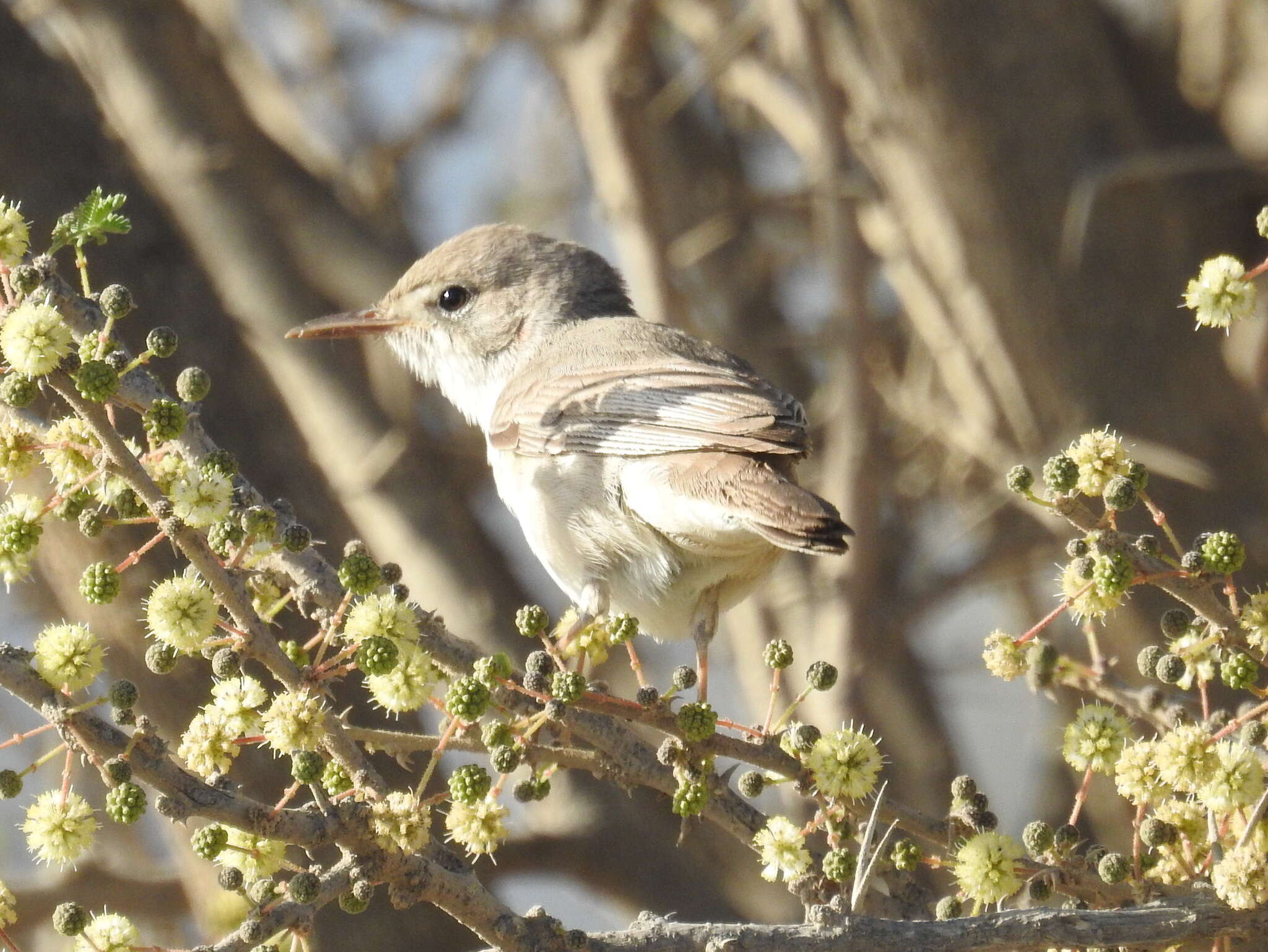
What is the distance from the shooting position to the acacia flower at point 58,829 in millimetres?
1830

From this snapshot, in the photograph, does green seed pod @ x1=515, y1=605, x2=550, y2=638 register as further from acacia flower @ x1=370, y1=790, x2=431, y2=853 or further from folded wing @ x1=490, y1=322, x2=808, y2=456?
folded wing @ x1=490, y1=322, x2=808, y2=456

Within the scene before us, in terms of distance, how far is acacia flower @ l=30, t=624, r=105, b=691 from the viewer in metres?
1.86

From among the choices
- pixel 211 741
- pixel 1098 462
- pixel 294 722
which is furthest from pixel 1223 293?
pixel 211 741

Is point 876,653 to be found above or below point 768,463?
above

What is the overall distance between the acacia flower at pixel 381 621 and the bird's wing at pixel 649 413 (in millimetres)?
1392

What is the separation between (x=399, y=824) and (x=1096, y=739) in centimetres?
101

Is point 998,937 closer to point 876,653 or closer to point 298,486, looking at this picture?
point 298,486

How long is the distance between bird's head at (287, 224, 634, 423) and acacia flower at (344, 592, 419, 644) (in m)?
2.88

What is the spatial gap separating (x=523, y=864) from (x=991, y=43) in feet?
11.0

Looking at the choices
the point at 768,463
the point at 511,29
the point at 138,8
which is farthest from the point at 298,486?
the point at 511,29

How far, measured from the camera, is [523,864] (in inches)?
181

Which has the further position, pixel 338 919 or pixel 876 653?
pixel 876 653

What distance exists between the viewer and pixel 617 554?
3850mm

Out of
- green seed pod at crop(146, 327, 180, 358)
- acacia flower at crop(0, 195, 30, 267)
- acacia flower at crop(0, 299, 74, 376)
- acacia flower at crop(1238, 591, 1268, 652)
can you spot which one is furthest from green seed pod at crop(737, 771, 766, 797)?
acacia flower at crop(0, 195, 30, 267)
